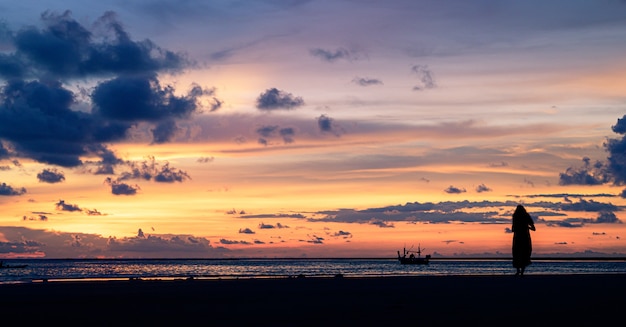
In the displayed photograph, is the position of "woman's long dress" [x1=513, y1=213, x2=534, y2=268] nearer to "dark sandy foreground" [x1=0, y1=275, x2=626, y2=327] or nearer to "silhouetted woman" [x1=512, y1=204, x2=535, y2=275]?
"silhouetted woman" [x1=512, y1=204, x2=535, y2=275]

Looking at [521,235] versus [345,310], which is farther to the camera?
[521,235]

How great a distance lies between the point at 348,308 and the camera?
17.1m

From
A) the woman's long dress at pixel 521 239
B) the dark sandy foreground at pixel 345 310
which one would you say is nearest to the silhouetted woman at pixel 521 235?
the woman's long dress at pixel 521 239

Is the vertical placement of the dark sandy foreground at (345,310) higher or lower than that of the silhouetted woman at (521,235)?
lower

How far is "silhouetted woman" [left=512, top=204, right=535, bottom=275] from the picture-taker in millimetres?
32591

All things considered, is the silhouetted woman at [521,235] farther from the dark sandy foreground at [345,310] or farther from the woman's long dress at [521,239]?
the dark sandy foreground at [345,310]

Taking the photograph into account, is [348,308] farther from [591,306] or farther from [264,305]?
[591,306]

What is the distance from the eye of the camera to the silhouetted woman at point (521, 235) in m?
32.6

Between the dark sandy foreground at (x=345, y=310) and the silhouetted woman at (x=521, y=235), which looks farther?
the silhouetted woman at (x=521, y=235)

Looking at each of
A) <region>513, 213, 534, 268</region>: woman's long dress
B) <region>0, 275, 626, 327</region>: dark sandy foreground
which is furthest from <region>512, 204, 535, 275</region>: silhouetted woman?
<region>0, 275, 626, 327</region>: dark sandy foreground

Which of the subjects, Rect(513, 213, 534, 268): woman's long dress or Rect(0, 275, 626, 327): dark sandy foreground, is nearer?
Rect(0, 275, 626, 327): dark sandy foreground

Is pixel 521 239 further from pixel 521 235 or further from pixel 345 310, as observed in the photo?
pixel 345 310

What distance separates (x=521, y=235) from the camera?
32938 millimetres

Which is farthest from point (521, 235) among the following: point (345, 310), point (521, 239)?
point (345, 310)
